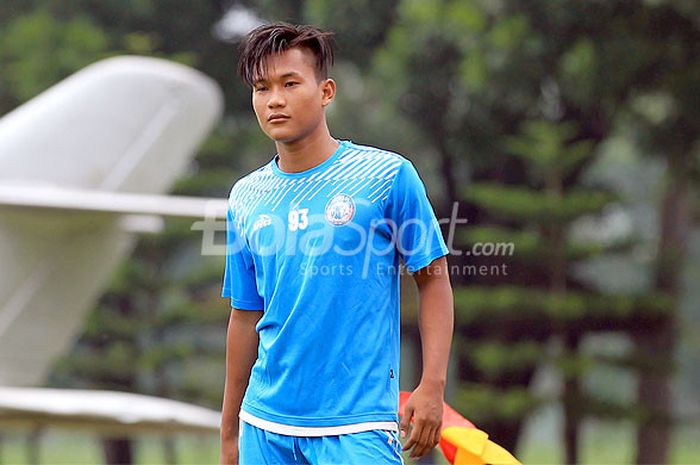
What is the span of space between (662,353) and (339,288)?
9071 mm

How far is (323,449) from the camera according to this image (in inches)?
77.5

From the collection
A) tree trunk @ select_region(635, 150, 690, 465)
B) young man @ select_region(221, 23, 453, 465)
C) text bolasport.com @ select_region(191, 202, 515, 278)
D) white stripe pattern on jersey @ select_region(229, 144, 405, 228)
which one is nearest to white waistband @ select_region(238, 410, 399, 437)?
young man @ select_region(221, 23, 453, 465)

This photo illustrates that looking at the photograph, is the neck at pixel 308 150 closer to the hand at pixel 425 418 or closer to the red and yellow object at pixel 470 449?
the hand at pixel 425 418

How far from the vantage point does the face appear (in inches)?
79.6

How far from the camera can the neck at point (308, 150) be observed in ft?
6.74

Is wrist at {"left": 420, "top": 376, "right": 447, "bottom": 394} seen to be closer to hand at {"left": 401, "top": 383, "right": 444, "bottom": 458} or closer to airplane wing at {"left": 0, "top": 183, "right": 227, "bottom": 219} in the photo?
hand at {"left": 401, "top": 383, "right": 444, "bottom": 458}

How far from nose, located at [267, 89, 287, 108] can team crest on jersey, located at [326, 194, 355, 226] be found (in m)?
0.18

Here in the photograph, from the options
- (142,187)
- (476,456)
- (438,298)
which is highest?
(142,187)

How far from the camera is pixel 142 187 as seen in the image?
269 inches

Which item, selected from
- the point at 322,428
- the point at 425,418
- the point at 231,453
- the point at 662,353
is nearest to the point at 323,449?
the point at 322,428

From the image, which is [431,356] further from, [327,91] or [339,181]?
[327,91]

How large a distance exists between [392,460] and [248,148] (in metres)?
9.67

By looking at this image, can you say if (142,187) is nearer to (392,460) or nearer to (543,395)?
(543,395)

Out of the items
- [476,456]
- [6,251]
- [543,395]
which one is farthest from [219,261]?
[476,456]
